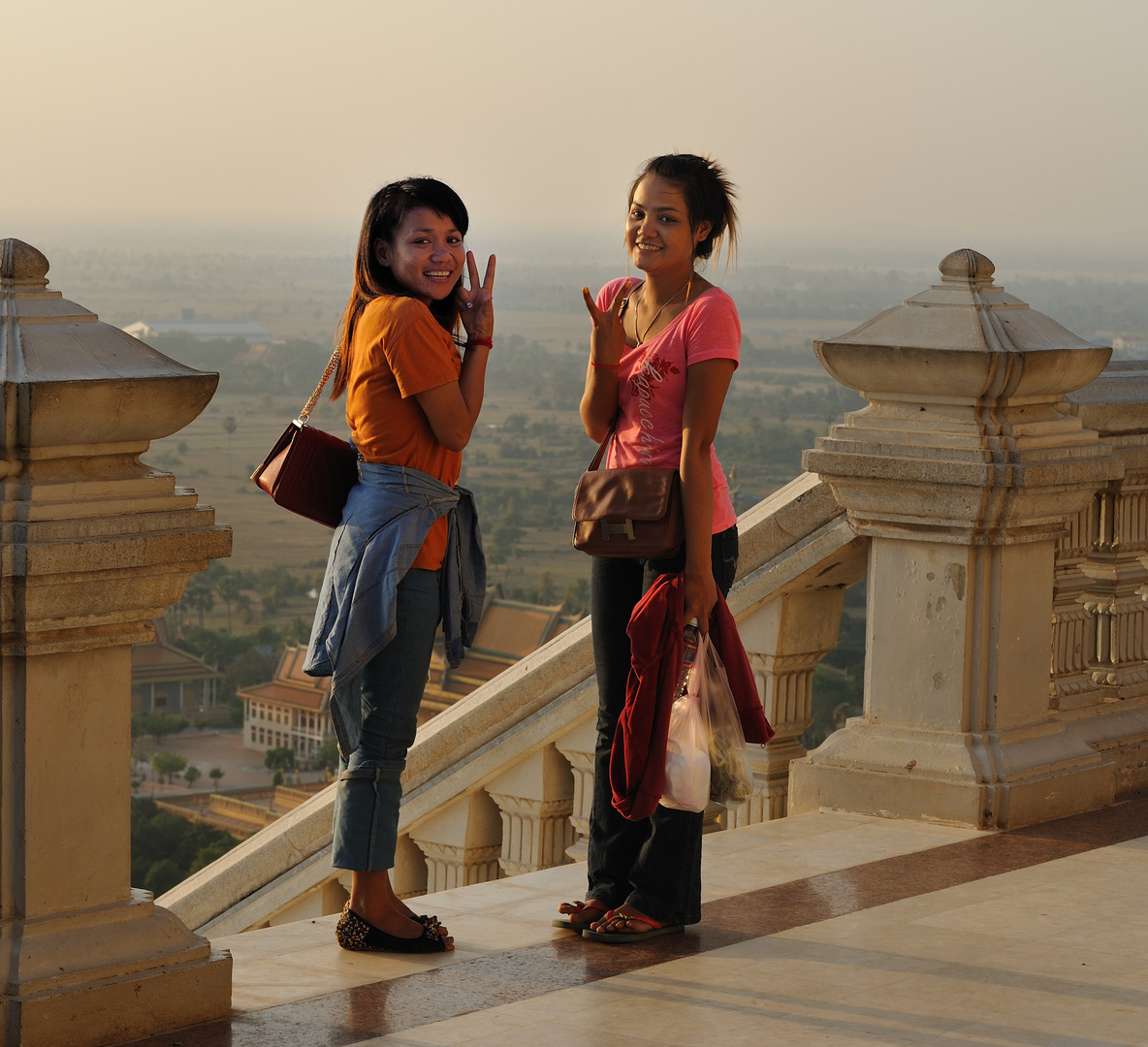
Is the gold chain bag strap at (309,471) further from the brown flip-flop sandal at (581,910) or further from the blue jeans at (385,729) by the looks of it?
the brown flip-flop sandal at (581,910)

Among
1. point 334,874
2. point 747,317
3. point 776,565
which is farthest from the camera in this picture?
point 747,317

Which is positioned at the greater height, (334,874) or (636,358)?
(636,358)

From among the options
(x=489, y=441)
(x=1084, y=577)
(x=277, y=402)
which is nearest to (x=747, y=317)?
(x=489, y=441)

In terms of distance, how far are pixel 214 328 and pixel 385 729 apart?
9948 cm

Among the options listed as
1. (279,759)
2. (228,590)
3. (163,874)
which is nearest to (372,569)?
(163,874)

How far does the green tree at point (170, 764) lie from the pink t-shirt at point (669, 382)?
181 feet

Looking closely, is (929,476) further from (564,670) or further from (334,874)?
(334,874)

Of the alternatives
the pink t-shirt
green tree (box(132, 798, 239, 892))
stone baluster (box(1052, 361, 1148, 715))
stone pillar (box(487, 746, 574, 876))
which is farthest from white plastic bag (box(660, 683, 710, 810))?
green tree (box(132, 798, 239, 892))

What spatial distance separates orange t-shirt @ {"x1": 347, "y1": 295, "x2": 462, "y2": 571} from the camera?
3604mm

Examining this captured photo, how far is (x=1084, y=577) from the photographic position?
228 inches

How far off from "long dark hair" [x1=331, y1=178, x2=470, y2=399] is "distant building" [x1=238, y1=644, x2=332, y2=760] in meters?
52.7

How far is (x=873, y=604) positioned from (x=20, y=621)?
2.96 m

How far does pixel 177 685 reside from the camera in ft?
207

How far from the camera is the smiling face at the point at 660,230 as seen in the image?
155 inches
